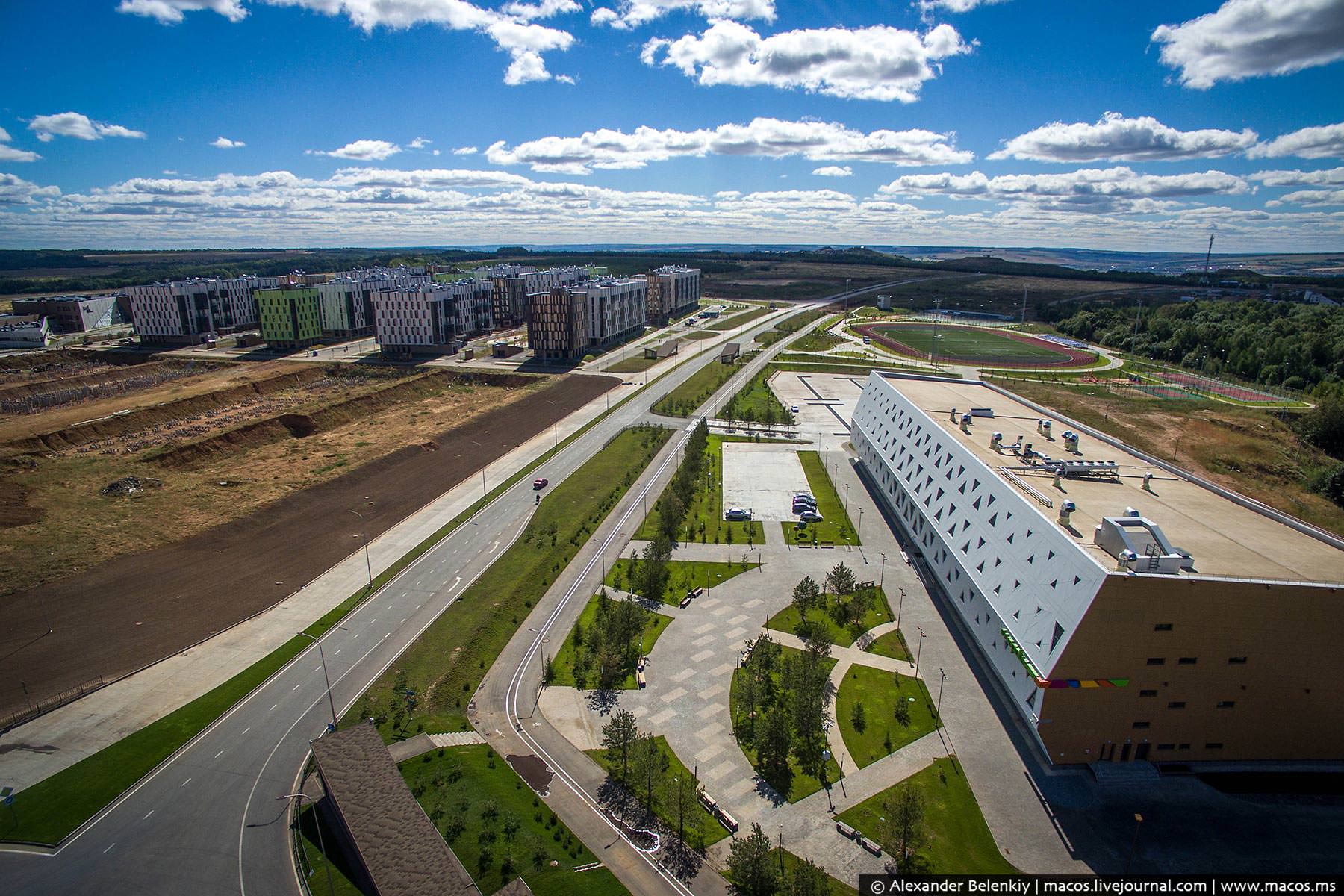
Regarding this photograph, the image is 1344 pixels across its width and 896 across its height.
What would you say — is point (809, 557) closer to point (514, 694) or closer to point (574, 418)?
point (514, 694)

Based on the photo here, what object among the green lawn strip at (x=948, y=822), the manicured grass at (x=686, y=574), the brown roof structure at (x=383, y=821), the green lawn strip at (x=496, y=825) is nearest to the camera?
the brown roof structure at (x=383, y=821)

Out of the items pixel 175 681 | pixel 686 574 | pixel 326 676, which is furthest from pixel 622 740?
pixel 175 681

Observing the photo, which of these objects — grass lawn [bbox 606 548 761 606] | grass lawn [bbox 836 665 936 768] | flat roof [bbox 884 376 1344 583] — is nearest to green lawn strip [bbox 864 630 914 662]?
grass lawn [bbox 836 665 936 768]

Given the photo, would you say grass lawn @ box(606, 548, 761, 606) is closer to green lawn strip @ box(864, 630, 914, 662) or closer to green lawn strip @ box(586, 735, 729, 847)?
green lawn strip @ box(864, 630, 914, 662)

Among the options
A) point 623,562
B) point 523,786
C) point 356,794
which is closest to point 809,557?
point 623,562

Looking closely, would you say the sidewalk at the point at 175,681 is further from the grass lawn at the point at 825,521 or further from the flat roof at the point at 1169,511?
the flat roof at the point at 1169,511

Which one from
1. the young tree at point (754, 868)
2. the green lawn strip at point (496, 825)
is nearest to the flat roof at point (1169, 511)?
the young tree at point (754, 868)
